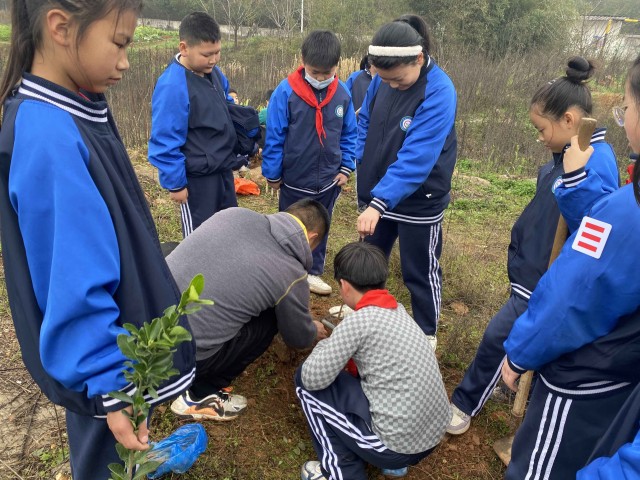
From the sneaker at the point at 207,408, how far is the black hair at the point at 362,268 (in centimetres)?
88

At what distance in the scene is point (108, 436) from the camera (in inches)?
54.7

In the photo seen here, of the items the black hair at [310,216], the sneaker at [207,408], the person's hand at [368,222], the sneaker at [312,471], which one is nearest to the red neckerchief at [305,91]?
the person's hand at [368,222]

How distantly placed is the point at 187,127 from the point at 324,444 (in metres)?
1.99

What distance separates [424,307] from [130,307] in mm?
2121

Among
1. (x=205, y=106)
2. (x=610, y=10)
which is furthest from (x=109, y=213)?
(x=610, y=10)

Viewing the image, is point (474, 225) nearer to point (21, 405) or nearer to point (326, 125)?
point (326, 125)

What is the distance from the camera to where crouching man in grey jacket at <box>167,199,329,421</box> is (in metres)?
2.07

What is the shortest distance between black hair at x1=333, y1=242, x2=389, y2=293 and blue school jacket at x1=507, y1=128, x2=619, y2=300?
0.60 m

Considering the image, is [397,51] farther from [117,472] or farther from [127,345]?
[117,472]

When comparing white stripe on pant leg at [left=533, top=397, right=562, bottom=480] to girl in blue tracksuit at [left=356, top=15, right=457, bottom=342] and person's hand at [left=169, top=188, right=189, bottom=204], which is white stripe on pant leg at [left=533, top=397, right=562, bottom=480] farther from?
person's hand at [left=169, top=188, right=189, bottom=204]

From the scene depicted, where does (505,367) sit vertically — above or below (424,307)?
above

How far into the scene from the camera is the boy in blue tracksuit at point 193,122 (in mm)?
2938

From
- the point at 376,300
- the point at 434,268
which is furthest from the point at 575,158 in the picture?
the point at 434,268

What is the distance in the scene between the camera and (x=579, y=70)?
6.69 feet
